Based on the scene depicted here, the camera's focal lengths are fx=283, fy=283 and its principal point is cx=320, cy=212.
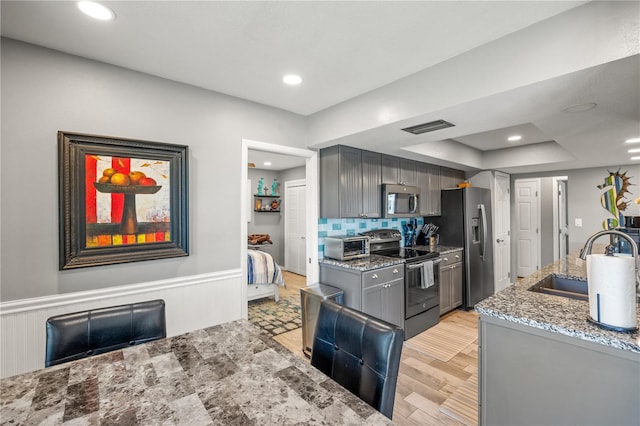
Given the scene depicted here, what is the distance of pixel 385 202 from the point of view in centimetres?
364

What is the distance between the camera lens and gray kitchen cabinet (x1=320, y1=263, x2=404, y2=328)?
2873 mm

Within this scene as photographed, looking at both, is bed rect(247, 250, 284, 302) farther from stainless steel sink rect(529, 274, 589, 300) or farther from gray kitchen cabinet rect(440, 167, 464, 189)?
stainless steel sink rect(529, 274, 589, 300)

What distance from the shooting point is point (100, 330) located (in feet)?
4.68

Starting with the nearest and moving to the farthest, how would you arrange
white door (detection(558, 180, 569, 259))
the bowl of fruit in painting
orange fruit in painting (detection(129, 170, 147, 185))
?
the bowl of fruit in painting
orange fruit in painting (detection(129, 170, 147, 185))
white door (detection(558, 180, 569, 259))

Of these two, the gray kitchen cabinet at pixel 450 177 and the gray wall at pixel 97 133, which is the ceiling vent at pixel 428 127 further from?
the gray kitchen cabinet at pixel 450 177

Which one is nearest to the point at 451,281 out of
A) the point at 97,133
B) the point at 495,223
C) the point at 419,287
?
the point at 419,287

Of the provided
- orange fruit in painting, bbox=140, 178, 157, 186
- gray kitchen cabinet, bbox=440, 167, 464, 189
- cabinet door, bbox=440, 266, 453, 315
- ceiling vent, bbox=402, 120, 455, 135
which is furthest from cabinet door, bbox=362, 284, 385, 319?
gray kitchen cabinet, bbox=440, 167, 464, 189

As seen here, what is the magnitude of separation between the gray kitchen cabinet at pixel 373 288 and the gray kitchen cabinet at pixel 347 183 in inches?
26.5

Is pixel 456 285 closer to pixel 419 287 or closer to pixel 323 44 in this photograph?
pixel 419 287

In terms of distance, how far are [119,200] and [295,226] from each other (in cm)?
469

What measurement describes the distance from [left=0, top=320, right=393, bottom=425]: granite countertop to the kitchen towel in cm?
251

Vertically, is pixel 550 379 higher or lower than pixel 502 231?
lower

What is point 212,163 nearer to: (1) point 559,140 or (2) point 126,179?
(2) point 126,179

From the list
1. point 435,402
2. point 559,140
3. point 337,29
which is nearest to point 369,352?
point 435,402
